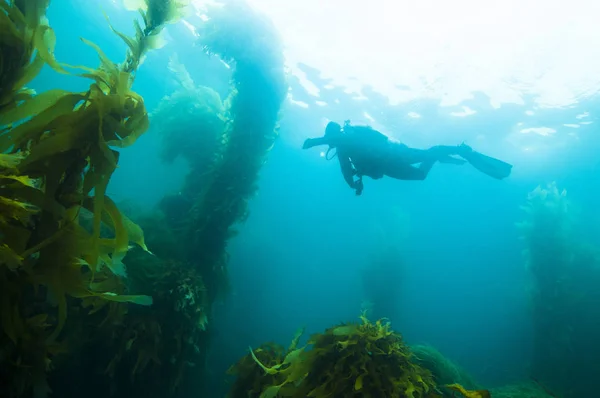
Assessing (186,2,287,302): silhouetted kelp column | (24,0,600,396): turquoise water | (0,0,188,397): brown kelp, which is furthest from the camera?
(24,0,600,396): turquoise water

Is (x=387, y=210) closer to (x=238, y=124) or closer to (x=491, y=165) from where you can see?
(x=491, y=165)

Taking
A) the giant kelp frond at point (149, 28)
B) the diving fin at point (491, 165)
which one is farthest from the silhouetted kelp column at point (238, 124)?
the giant kelp frond at point (149, 28)

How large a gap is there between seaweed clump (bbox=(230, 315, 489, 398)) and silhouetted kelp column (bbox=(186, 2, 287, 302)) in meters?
3.98

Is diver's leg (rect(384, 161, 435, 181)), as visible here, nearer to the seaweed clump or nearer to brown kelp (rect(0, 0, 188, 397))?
the seaweed clump

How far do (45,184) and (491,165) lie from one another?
279 inches

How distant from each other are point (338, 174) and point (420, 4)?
20142 mm

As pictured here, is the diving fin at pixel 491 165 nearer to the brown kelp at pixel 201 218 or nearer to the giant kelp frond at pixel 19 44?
the brown kelp at pixel 201 218

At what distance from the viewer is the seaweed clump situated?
2781mm

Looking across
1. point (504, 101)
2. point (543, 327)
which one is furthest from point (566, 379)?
point (504, 101)

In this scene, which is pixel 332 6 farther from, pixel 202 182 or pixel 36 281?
pixel 36 281

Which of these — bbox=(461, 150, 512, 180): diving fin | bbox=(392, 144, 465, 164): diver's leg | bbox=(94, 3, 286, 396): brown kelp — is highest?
bbox=(461, 150, 512, 180): diving fin

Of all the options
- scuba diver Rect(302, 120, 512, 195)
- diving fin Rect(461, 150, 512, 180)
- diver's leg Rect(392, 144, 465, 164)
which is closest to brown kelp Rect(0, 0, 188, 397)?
scuba diver Rect(302, 120, 512, 195)

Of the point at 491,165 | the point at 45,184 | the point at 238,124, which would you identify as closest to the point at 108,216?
the point at 45,184

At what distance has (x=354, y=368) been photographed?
9.50 feet
